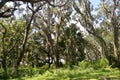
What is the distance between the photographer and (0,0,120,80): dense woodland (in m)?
28.3

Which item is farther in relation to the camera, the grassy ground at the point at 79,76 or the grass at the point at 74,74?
the grass at the point at 74,74

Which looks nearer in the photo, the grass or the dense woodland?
the grass

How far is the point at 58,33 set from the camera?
117 feet

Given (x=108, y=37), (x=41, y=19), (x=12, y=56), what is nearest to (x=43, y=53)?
(x=12, y=56)

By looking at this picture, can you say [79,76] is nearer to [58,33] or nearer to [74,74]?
[74,74]

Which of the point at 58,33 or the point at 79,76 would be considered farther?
the point at 58,33

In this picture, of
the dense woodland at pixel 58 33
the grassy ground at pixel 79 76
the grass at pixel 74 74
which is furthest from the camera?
the dense woodland at pixel 58 33

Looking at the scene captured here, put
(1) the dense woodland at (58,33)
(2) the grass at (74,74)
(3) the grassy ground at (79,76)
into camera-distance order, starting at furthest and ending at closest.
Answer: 1. (1) the dense woodland at (58,33)
2. (2) the grass at (74,74)
3. (3) the grassy ground at (79,76)

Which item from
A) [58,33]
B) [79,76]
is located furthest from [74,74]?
[58,33]

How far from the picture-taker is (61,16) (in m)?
34.6

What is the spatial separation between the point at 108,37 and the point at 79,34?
26.6 feet

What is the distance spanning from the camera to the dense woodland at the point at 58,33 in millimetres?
28266

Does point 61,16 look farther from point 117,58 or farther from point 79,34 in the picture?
point 79,34

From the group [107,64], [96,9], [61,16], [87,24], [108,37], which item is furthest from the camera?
[108,37]
